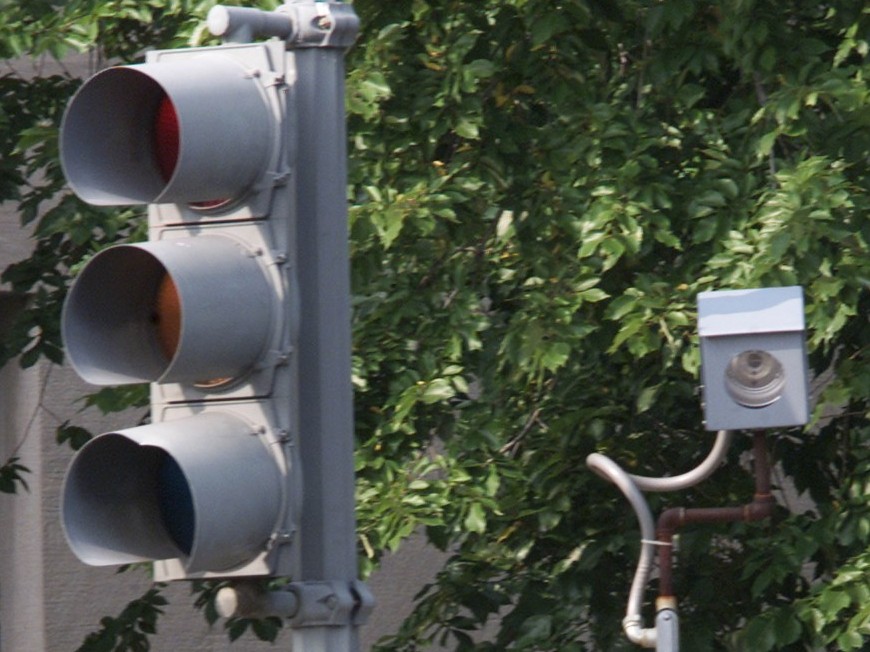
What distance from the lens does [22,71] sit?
7.95 metres

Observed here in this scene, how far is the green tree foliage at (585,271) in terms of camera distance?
5125 mm

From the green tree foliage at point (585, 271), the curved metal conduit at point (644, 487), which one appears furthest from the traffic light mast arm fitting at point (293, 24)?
the green tree foliage at point (585, 271)

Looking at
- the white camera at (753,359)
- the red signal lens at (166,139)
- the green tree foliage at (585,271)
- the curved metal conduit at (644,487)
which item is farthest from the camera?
the green tree foliage at (585,271)

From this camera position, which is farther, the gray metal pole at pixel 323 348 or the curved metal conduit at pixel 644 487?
the curved metal conduit at pixel 644 487

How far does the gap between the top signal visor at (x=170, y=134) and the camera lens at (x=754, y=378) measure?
161 centimetres

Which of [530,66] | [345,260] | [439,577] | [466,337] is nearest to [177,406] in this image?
[345,260]

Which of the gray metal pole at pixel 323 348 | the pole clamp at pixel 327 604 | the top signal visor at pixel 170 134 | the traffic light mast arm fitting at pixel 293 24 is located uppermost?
the traffic light mast arm fitting at pixel 293 24

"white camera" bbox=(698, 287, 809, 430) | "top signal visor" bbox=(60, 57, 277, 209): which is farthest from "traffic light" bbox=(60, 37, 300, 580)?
"white camera" bbox=(698, 287, 809, 430)

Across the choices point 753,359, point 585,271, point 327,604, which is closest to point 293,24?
point 327,604

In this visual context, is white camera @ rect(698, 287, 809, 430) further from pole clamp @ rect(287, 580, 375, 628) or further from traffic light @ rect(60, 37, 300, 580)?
traffic light @ rect(60, 37, 300, 580)

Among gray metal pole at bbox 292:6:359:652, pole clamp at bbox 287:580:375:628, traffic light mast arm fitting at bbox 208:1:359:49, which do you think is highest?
traffic light mast arm fitting at bbox 208:1:359:49

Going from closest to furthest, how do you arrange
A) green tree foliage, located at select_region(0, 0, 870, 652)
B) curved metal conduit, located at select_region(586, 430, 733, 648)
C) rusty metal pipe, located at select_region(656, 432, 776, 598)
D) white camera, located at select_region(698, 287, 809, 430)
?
white camera, located at select_region(698, 287, 809, 430) → curved metal conduit, located at select_region(586, 430, 733, 648) → rusty metal pipe, located at select_region(656, 432, 776, 598) → green tree foliage, located at select_region(0, 0, 870, 652)

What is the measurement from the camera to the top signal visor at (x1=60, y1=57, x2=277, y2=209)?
8.48 ft

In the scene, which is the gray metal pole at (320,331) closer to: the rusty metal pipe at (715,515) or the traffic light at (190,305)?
the traffic light at (190,305)
